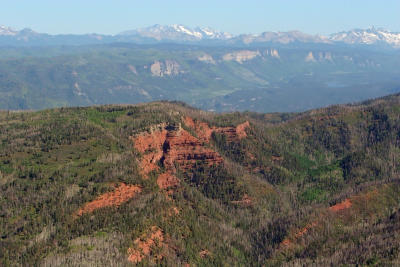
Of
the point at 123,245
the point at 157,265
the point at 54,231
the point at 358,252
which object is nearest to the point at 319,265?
the point at 358,252

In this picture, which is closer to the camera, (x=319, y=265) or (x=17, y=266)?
(x=17, y=266)

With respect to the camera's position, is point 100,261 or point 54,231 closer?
point 100,261

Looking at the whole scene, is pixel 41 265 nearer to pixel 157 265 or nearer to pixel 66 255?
pixel 66 255

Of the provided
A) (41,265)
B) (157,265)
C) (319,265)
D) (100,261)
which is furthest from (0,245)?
(319,265)

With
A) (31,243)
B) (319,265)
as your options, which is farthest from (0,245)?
(319,265)

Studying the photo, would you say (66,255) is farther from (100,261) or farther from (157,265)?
(157,265)

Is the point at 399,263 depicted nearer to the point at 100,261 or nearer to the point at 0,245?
the point at 100,261

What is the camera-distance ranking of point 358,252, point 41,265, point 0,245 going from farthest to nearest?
point 358,252
point 0,245
point 41,265

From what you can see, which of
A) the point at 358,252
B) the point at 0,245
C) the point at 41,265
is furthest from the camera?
the point at 358,252
